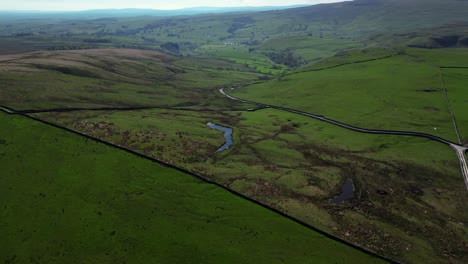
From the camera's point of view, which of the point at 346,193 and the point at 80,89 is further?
the point at 80,89

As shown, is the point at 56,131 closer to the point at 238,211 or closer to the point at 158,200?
the point at 158,200

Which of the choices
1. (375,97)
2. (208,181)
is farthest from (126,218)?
(375,97)

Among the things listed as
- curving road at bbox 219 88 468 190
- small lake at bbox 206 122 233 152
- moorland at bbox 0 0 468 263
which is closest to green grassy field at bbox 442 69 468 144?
moorland at bbox 0 0 468 263

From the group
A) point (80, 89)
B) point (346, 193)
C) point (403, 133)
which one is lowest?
point (346, 193)

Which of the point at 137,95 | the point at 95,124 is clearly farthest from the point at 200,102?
the point at 95,124

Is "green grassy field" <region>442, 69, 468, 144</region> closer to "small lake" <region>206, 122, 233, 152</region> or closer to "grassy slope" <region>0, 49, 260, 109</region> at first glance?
"small lake" <region>206, 122, 233, 152</region>

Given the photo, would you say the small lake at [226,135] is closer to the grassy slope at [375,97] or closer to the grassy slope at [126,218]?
the grassy slope at [126,218]

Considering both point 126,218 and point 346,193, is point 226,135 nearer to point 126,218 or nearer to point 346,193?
point 346,193
